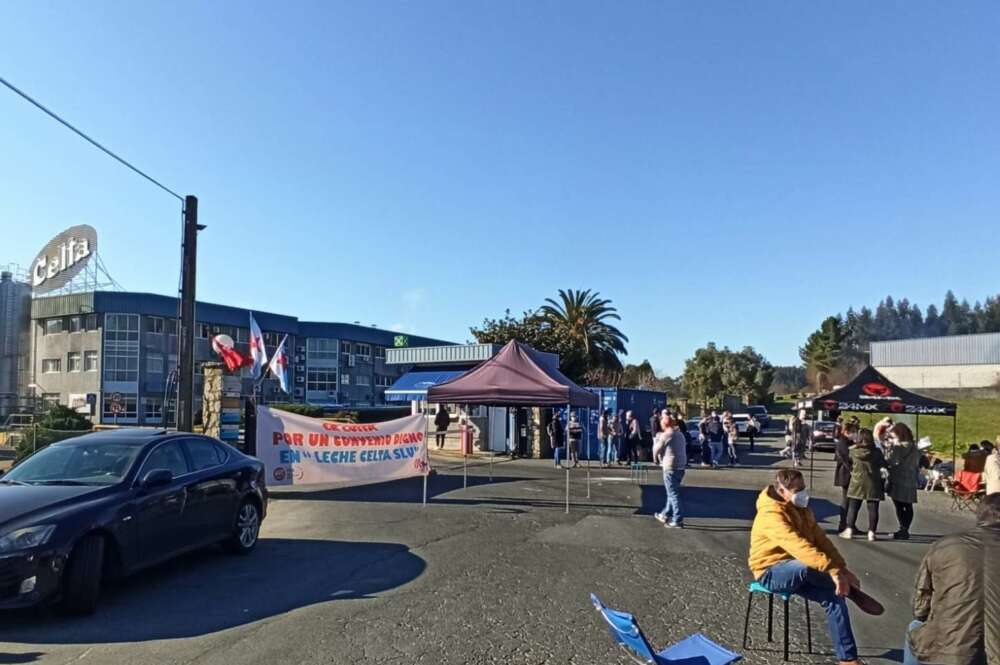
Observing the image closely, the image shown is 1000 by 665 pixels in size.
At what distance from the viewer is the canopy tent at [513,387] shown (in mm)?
13375

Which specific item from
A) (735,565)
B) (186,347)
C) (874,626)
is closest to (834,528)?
(735,565)

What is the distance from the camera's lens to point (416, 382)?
3095cm

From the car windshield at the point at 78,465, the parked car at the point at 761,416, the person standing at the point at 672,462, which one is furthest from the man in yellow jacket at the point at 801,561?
the parked car at the point at 761,416

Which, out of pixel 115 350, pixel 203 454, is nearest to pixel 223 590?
pixel 203 454

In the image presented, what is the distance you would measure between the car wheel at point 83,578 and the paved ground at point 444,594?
154 millimetres

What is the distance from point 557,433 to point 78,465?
1791 centimetres

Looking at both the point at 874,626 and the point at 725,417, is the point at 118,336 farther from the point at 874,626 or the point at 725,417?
the point at 874,626

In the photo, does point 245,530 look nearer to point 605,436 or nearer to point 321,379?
point 605,436

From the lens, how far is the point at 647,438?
2462 centimetres

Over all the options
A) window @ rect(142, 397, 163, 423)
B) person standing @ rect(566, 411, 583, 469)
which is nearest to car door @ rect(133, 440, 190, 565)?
person standing @ rect(566, 411, 583, 469)

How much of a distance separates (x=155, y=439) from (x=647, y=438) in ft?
62.2

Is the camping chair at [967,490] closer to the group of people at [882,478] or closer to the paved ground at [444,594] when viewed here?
the paved ground at [444,594]

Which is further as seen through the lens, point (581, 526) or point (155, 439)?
point (581, 526)

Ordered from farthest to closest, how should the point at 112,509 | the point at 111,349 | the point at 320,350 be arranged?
the point at 320,350 → the point at 111,349 → the point at 112,509
